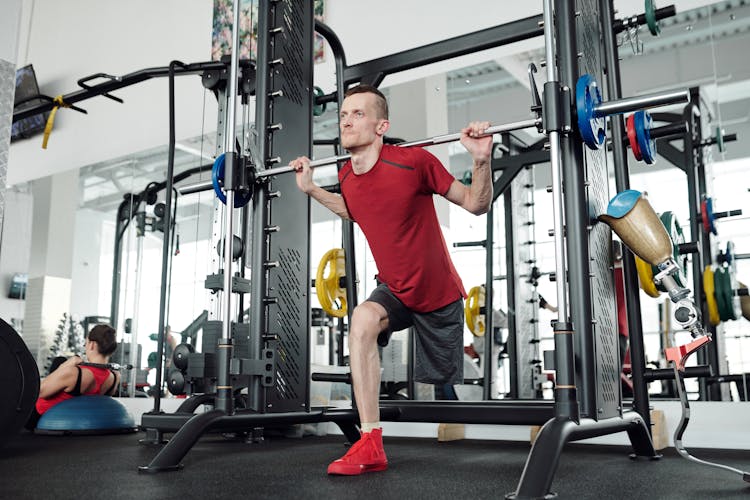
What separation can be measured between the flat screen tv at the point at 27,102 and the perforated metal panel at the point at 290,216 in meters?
4.16

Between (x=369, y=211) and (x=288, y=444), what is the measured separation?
141 cm

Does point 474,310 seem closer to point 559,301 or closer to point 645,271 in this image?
point 645,271

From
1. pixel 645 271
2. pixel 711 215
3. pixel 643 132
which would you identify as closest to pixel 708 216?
pixel 711 215

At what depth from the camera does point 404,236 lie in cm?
237

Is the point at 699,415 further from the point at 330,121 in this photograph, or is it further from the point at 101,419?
Answer: the point at 330,121

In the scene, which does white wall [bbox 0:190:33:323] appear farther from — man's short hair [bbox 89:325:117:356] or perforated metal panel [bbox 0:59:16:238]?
perforated metal panel [bbox 0:59:16:238]

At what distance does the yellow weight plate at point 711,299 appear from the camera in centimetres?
359

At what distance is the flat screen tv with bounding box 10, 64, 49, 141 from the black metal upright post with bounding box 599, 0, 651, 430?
207 inches

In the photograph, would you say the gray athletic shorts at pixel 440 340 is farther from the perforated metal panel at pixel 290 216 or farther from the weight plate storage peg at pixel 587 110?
the weight plate storage peg at pixel 587 110

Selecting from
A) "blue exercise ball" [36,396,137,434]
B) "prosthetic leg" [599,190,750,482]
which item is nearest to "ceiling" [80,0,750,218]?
"prosthetic leg" [599,190,750,482]

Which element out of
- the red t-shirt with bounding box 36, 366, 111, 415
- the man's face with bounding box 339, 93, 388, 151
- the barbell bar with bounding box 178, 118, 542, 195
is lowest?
the red t-shirt with bounding box 36, 366, 111, 415

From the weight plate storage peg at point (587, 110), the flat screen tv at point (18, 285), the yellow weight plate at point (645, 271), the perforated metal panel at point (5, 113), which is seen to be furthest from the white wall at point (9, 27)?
the flat screen tv at point (18, 285)

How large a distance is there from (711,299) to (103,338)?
3601 mm

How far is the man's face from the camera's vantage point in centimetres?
239
